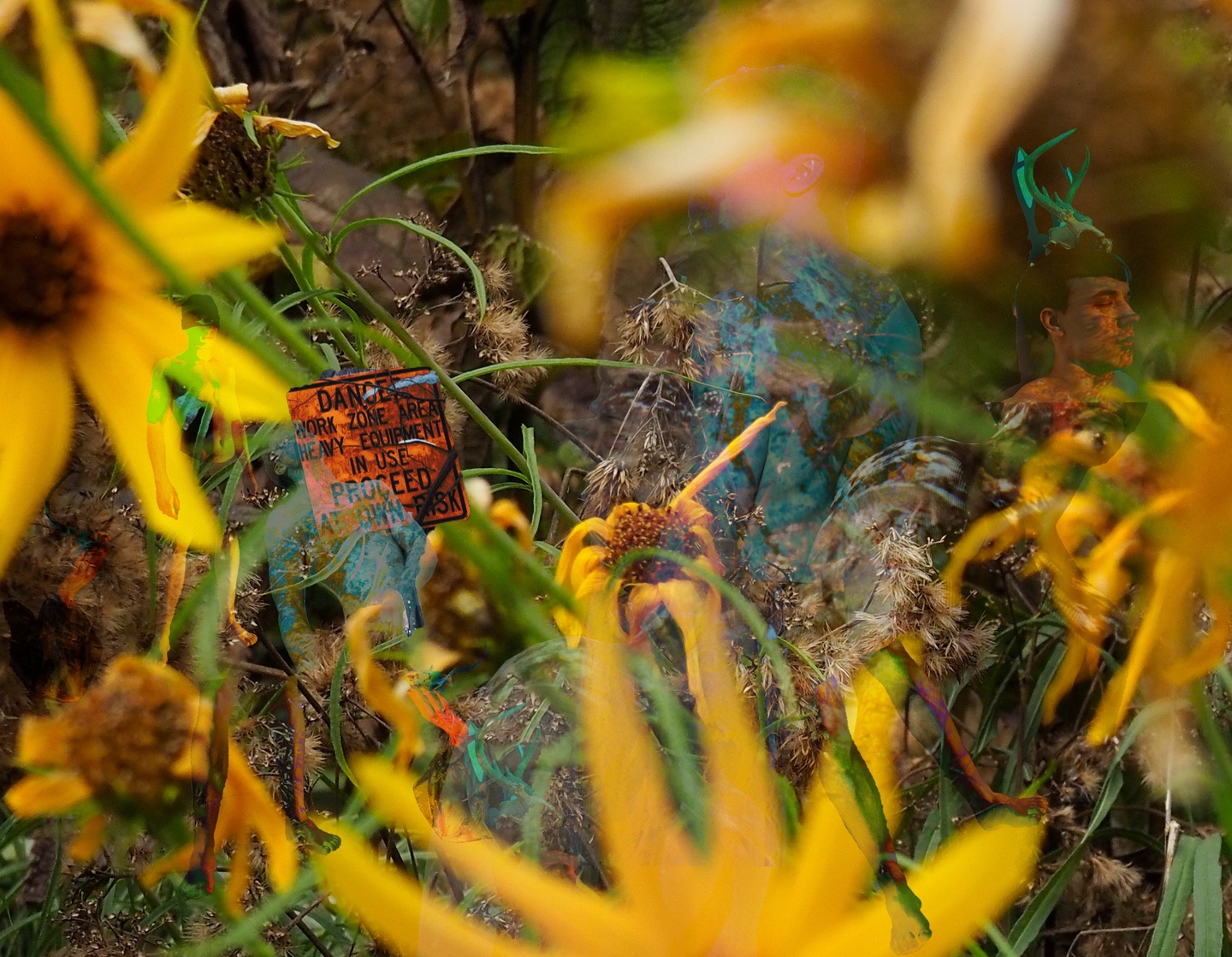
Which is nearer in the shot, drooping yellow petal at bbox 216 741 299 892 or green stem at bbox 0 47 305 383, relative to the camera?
green stem at bbox 0 47 305 383

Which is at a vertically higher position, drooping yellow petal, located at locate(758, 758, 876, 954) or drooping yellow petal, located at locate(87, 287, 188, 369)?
drooping yellow petal, located at locate(87, 287, 188, 369)

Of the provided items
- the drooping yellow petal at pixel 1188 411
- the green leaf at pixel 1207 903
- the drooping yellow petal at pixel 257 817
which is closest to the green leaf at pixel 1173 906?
the green leaf at pixel 1207 903

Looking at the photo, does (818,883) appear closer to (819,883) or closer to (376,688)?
(819,883)

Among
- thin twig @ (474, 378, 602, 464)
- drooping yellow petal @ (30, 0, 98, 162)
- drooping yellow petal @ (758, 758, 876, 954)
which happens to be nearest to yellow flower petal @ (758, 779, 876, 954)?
drooping yellow petal @ (758, 758, 876, 954)

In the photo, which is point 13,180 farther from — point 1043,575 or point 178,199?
point 1043,575

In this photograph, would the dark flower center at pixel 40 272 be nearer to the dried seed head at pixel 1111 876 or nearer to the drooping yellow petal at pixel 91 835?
the drooping yellow petal at pixel 91 835

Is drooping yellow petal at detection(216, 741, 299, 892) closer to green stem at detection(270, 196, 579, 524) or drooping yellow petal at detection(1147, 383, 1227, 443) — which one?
green stem at detection(270, 196, 579, 524)
